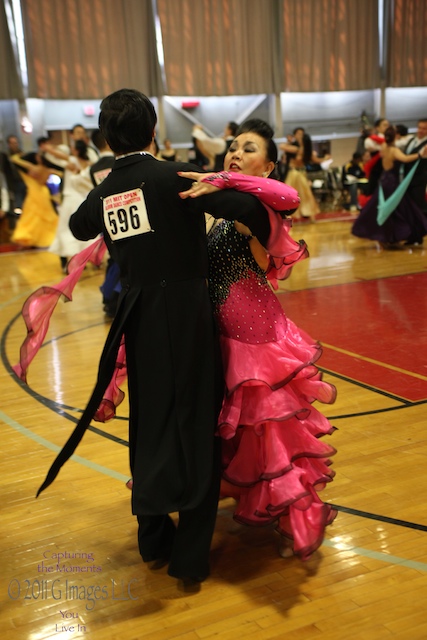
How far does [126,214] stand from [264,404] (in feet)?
2.47

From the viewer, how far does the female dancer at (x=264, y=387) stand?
2.38 meters

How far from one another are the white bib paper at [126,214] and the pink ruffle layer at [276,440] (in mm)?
512

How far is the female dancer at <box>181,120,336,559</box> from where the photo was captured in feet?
7.82

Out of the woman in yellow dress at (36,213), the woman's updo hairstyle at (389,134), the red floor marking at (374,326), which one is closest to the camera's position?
the red floor marking at (374,326)

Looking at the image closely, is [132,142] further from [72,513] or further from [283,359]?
[72,513]

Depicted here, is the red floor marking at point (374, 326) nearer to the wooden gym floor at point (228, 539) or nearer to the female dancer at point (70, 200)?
the wooden gym floor at point (228, 539)

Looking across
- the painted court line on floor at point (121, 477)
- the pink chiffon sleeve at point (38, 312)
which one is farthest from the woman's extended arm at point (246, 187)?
the painted court line on floor at point (121, 477)

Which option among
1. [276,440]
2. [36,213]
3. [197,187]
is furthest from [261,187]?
[36,213]

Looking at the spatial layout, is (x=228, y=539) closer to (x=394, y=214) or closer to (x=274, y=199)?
(x=274, y=199)

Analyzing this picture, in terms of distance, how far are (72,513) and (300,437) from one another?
3.31 feet

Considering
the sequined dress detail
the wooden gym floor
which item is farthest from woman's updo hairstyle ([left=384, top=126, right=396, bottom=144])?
the sequined dress detail

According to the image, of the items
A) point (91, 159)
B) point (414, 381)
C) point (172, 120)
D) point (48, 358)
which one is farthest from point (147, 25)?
point (414, 381)

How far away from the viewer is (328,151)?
53.7 ft

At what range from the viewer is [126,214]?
7.34 ft
